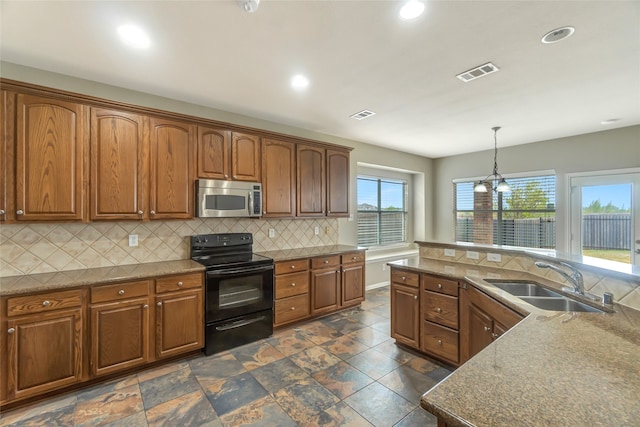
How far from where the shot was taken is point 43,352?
2.17m

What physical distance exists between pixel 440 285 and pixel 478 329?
48cm

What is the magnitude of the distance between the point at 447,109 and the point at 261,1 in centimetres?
264

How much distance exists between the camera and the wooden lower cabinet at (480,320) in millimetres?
1817

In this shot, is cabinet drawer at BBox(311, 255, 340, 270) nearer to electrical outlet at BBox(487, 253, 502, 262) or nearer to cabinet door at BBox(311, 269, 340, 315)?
cabinet door at BBox(311, 269, 340, 315)

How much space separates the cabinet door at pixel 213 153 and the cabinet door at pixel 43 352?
1.69 meters

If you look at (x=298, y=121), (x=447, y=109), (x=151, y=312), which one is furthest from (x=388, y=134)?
(x=151, y=312)

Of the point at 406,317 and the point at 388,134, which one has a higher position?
the point at 388,134

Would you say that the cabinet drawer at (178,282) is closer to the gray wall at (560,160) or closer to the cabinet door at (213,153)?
the cabinet door at (213,153)

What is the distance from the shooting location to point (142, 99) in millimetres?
3033

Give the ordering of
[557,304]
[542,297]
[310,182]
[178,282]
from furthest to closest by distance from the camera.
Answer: [310,182]
[178,282]
[542,297]
[557,304]

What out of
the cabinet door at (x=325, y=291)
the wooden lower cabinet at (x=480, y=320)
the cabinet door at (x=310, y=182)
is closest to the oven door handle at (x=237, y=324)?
the cabinet door at (x=325, y=291)

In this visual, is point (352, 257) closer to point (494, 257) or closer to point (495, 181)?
point (494, 257)

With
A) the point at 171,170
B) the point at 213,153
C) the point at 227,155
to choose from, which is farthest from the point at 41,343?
the point at 227,155

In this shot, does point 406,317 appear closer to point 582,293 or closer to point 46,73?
point 582,293
